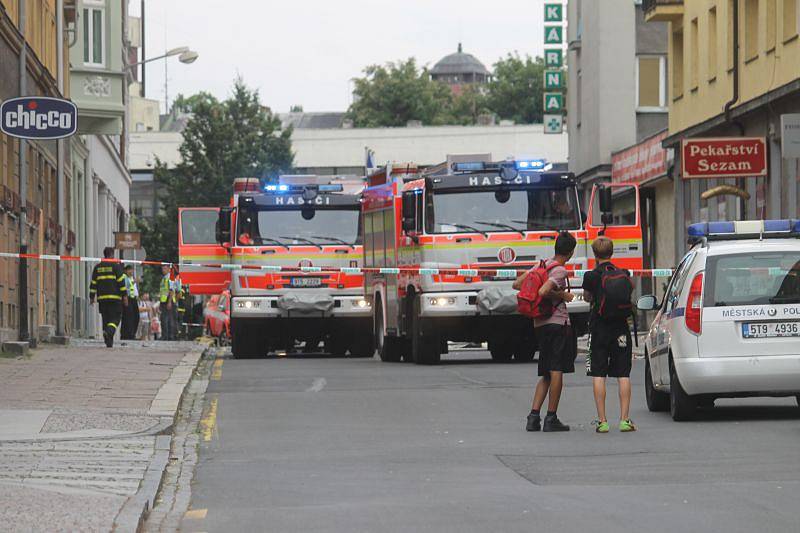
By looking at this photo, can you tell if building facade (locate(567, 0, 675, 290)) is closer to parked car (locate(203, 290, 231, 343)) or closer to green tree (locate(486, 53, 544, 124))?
parked car (locate(203, 290, 231, 343))

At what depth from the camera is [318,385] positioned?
20.6 meters

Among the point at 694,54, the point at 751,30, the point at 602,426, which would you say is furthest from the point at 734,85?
the point at 602,426

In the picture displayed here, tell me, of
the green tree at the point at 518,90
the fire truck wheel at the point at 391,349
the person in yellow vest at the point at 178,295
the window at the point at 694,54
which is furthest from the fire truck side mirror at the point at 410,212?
the green tree at the point at 518,90

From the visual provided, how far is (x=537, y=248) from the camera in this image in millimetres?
24734

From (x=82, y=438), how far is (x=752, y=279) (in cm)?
554

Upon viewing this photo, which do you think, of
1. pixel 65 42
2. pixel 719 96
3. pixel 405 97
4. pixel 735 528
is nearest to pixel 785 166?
pixel 719 96

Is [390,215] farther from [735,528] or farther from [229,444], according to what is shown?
[735,528]

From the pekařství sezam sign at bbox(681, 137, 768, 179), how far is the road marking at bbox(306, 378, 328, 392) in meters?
10.9

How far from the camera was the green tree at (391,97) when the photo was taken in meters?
124

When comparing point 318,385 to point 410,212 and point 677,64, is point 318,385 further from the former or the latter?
point 677,64

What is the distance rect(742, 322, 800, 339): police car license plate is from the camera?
14570 millimetres

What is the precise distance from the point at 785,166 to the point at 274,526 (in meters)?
24.7

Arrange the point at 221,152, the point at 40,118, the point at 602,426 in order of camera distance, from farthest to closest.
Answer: the point at 221,152 < the point at 40,118 < the point at 602,426

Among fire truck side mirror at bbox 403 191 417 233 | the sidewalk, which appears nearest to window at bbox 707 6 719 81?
fire truck side mirror at bbox 403 191 417 233
